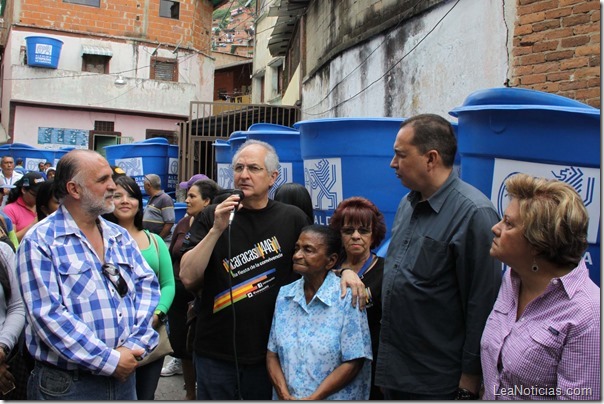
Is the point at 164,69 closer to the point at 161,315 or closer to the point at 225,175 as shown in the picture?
the point at 225,175

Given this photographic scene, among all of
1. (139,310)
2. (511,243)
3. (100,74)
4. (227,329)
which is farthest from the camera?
(100,74)

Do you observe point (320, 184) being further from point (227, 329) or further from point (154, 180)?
point (154, 180)

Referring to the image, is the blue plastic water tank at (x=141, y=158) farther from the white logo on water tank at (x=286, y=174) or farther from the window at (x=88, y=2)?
the window at (x=88, y=2)

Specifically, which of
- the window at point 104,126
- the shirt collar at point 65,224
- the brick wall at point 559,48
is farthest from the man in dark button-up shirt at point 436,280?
the window at point 104,126

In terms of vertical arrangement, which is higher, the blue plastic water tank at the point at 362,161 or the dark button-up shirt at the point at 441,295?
the blue plastic water tank at the point at 362,161

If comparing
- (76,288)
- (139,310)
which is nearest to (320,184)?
(139,310)

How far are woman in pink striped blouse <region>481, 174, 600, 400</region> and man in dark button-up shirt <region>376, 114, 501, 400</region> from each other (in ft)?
0.46

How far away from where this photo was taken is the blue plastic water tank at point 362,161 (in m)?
3.63

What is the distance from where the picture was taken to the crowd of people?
1.88m

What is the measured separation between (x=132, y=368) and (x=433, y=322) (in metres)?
1.23

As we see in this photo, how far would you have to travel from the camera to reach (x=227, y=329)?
273cm

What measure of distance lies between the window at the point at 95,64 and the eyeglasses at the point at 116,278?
2104 centimetres

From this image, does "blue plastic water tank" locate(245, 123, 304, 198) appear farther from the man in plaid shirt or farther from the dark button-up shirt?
the dark button-up shirt

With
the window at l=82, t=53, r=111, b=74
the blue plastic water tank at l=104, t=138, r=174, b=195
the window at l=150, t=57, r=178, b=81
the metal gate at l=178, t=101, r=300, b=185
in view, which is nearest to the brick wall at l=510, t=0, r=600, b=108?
the blue plastic water tank at l=104, t=138, r=174, b=195
